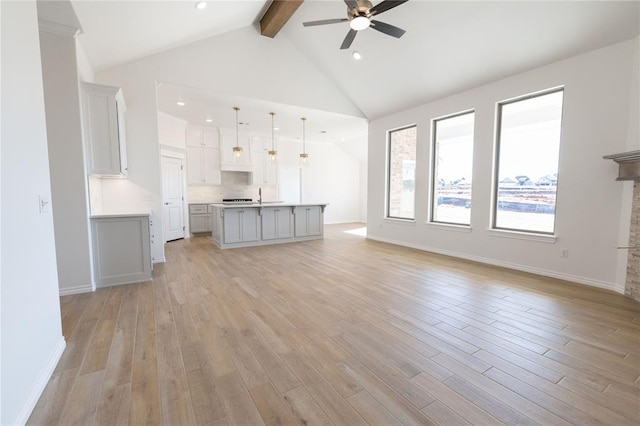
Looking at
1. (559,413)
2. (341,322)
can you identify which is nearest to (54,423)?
(341,322)

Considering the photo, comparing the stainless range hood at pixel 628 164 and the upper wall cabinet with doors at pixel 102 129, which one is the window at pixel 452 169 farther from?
the upper wall cabinet with doors at pixel 102 129

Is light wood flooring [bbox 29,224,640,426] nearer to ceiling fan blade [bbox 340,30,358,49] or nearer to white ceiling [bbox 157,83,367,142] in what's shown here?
ceiling fan blade [bbox 340,30,358,49]

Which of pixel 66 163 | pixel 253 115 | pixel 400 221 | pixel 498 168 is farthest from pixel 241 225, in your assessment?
pixel 498 168

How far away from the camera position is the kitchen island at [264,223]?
226 inches

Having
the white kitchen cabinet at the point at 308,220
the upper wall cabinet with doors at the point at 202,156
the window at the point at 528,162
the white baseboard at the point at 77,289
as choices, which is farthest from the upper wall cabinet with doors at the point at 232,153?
the window at the point at 528,162

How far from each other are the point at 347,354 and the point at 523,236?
11.7 feet

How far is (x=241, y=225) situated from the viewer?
19.2 ft

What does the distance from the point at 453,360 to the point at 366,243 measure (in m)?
4.46

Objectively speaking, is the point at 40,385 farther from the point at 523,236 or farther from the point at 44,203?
the point at 523,236

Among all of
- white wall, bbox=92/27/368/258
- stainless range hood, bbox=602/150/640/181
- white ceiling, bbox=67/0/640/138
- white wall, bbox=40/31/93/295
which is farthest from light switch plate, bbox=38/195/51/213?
stainless range hood, bbox=602/150/640/181

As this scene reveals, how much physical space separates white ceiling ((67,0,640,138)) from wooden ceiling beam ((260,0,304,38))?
14cm

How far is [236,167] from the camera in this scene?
796 centimetres

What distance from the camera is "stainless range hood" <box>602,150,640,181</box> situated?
112 inches

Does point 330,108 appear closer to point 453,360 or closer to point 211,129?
point 211,129
